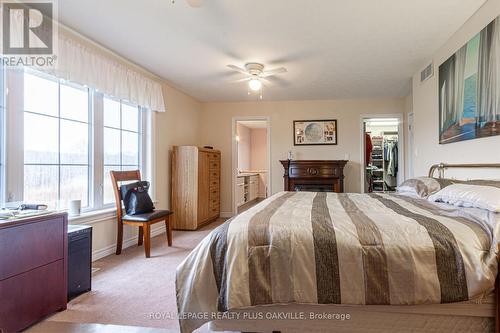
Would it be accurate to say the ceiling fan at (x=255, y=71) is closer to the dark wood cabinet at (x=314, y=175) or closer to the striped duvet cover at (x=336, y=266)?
the dark wood cabinet at (x=314, y=175)

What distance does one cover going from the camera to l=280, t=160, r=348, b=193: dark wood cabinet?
17.0 feet

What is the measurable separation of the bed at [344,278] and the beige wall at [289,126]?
4.16 meters

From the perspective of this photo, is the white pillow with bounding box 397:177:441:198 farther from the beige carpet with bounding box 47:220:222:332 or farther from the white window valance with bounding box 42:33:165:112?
the white window valance with bounding box 42:33:165:112

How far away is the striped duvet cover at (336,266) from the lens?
4.24ft

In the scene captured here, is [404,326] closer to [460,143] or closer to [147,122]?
[460,143]

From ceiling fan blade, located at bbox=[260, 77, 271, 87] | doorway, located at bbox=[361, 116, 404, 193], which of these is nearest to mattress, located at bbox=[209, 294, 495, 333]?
ceiling fan blade, located at bbox=[260, 77, 271, 87]

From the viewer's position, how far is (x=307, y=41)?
295cm

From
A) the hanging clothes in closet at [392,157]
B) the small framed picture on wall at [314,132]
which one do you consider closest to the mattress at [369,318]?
the small framed picture on wall at [314,132]

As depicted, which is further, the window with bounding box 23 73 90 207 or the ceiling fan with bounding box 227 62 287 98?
the ceiling fan with bounding box 227 62 287 98

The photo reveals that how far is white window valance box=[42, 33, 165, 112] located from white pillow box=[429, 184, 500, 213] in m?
3.43

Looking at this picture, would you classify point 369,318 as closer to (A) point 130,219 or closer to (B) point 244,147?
(A) point 130,219

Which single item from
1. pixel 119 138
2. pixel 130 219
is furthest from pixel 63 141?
pixel 130 219

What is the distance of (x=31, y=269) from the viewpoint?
175 centimetres

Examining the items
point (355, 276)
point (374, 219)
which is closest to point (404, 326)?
point (355, 276)
